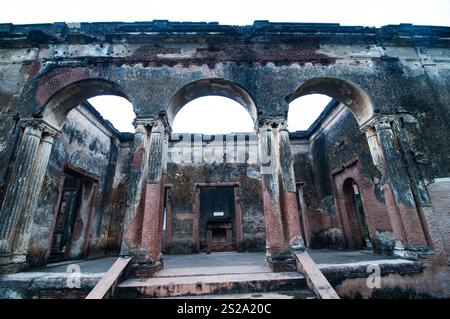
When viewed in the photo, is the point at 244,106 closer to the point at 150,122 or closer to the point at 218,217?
the point at 150,122

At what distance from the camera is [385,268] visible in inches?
177

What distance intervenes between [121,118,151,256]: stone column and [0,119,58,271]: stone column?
7.54ft

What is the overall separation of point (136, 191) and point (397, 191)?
611 centimetres

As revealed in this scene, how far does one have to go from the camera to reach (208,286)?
12.9 feet

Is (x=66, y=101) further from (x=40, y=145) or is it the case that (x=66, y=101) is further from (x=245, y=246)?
(x=245, y=246)

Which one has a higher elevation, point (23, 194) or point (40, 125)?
point (40, 125)

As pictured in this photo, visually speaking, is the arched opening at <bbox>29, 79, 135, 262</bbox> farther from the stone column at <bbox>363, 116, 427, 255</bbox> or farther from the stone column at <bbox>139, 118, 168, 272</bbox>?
the stone column at <bbox>363, 116, 427, 255</bbox>

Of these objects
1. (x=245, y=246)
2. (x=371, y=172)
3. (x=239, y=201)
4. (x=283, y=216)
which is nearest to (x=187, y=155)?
(x=239, y=201)

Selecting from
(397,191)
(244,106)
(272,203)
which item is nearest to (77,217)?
(244,106)

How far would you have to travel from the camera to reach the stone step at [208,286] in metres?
3.91

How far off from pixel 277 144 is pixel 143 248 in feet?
12.8

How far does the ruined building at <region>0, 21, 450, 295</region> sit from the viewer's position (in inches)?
202

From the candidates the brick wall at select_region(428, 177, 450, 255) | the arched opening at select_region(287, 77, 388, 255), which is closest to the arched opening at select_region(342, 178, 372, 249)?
the arched opening at select_region(287, 77, 388, 255)
